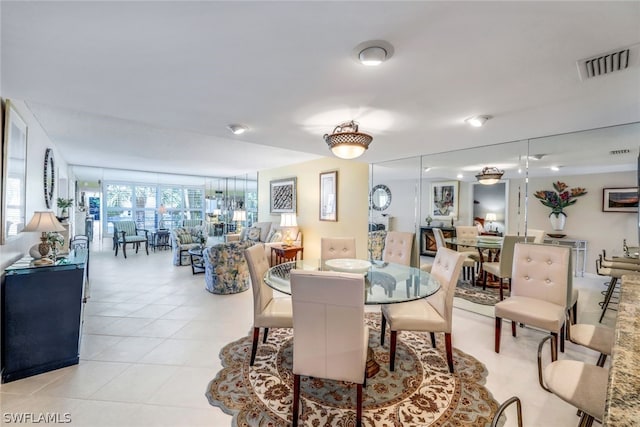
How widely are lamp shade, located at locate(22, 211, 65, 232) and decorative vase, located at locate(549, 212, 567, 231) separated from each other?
521cm

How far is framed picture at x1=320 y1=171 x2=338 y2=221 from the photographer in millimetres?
5438

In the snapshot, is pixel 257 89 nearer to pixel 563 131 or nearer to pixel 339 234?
pixel 563 131

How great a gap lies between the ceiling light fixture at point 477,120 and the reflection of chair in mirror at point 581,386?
1963 mm

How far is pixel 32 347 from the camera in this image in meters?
2.16

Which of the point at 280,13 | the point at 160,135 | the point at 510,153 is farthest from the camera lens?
the point at 160,135

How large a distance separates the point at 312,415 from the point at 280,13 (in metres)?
2.31

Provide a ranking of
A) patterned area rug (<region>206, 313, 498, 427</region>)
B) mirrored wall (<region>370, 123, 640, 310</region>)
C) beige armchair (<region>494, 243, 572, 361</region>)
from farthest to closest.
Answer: mirrored wall (<region>370, 123, 640, 310</region>) < beige armchair (<region>494, 243, 572, 361</region>) < patterned area rug (<region>206, 313, 498, 427</region>)

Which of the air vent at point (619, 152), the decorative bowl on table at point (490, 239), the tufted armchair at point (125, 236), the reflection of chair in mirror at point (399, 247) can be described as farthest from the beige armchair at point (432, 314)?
the tufted armchair at point (125, 236)

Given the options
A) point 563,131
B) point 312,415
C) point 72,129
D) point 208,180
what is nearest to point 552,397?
point 312,415

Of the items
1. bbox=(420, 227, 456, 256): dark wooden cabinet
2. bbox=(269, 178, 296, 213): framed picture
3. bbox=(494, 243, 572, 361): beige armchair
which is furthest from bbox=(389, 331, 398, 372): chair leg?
bbox=(269, 178, 296, 213): framed picture

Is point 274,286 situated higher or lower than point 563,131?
lower

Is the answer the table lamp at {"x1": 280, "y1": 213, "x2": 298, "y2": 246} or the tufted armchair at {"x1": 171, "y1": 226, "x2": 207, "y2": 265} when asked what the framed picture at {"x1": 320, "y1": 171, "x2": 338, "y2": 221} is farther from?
the tufted armchair at {"x1": 171, "y1": 226, "x2": 207, "y2": 265}

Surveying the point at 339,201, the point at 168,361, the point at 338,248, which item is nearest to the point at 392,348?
the point at 338,248

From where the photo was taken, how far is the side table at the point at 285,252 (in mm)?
5557
